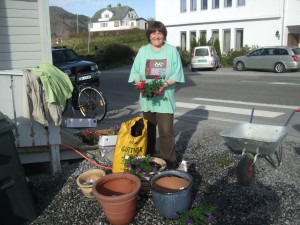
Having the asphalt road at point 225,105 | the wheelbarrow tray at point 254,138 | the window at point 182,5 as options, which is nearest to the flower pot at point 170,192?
the wheelbarrow tray at point 254,138

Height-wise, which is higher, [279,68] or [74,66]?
[74,66]

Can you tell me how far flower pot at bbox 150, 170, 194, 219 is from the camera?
3496 millimetres

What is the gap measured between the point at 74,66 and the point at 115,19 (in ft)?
288

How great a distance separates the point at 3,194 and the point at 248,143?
2840 millimetres

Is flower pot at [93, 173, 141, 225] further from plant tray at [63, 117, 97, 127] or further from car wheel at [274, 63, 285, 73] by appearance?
car wheel at [274, 63, 285, 73]

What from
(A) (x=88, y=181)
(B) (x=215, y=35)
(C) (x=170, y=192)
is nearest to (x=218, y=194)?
(C) (x=170, y=192)

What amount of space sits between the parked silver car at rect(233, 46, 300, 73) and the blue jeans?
16.2 m

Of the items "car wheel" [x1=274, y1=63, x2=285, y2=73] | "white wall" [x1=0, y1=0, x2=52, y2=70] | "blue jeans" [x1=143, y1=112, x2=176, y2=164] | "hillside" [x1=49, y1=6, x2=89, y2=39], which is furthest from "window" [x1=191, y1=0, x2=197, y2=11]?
"hillside" [x1=49, y1=6, x2=89, y2=39]

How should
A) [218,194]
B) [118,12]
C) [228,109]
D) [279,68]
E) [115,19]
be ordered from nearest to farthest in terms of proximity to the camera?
1. [218,194]
2. [228,109]
3. [279,68]
4. [115,19]
5. [118,12]

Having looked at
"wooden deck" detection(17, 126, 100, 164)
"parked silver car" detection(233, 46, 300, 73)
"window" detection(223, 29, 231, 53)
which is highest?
"window" detection(223, 29, 231, 53)

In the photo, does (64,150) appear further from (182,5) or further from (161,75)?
(182,5)

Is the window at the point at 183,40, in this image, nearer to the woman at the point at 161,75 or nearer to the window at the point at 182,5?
the window at the point at 182,5

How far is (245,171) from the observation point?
4219 mm

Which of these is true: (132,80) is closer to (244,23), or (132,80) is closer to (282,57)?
(282,57)
